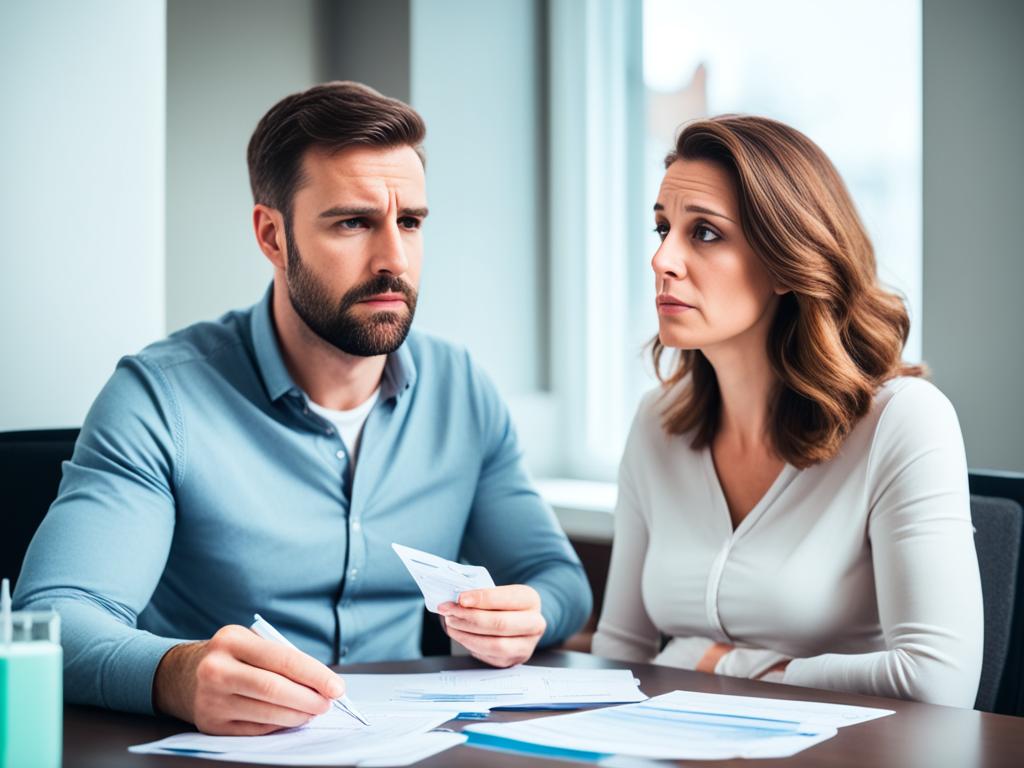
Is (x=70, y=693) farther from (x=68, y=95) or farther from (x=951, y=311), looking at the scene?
(x=951, y=311)

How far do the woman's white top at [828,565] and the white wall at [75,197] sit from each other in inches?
39.8

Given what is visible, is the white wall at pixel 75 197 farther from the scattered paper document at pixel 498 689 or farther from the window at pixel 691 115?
the window at pixel 691 115

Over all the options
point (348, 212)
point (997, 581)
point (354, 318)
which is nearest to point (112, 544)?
point (354, 318)

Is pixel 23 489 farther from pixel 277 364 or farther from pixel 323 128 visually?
pixel 323 128

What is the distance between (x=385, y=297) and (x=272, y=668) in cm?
74

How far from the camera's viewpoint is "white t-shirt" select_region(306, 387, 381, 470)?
1773mm

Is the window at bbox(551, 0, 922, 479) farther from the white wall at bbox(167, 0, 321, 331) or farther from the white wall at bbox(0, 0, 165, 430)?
the white wall at bbox(0, 0, 165, 430)

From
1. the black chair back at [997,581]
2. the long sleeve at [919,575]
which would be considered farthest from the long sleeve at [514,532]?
the black chair back at [997,581]

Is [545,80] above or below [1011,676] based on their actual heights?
above

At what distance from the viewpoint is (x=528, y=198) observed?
3.19 metres

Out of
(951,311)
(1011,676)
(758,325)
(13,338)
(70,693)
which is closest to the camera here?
(70,693)

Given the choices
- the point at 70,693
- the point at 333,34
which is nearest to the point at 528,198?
the point at 333,34

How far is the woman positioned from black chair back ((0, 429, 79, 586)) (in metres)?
0.91

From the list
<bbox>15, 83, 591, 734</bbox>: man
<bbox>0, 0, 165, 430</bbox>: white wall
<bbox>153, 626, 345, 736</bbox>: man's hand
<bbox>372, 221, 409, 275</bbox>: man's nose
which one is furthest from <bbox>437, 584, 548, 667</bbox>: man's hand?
<bbox>0, 0, 165, 430</bbox>: white wall
